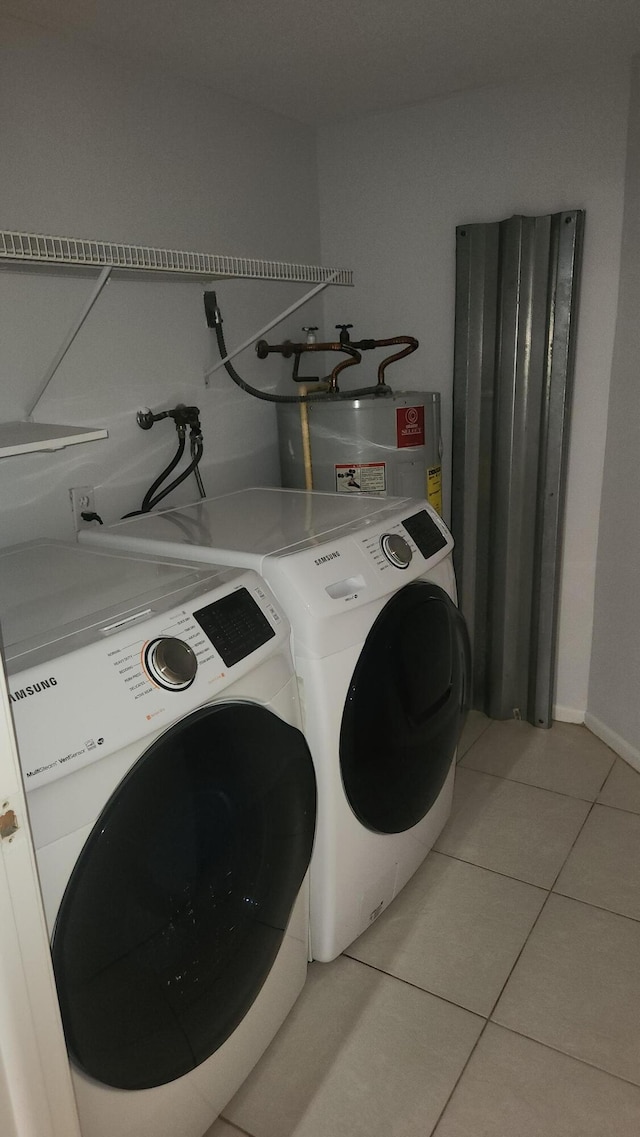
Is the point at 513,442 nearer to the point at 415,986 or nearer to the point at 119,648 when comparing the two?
the point at 415,986

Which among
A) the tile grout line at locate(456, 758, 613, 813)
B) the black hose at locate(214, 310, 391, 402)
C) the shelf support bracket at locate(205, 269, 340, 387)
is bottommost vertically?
the tile grout line at locate(456, 758, 613, 813)

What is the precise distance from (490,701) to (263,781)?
1.61 metres

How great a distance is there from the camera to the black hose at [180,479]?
1.96 meters

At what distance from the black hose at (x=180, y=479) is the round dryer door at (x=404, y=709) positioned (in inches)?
29.6

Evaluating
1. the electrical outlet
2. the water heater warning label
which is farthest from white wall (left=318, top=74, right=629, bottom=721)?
the electrical outlet

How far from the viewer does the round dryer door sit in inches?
57.1

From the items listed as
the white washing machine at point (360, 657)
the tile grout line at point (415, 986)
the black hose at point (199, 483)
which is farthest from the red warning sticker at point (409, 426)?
the tile grout line at point (415, 986)

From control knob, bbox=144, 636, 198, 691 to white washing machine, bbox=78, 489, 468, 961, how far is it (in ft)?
1.00

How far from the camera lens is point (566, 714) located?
2582 millimetres

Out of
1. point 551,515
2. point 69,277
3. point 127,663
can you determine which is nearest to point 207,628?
point 127,663

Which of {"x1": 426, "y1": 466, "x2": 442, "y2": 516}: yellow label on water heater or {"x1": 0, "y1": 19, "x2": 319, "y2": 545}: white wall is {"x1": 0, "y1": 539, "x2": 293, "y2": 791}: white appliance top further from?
{"x1": 426, "y1": 466, "x2": 442, "y2": 516}: yellow label on water heater

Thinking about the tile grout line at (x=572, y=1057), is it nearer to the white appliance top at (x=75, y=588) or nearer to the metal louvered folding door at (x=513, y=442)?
the white appliance top at (x=75, y=588)

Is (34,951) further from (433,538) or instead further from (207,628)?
(433,538)

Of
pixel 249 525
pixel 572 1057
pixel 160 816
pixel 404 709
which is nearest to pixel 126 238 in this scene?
pixel 249 525
